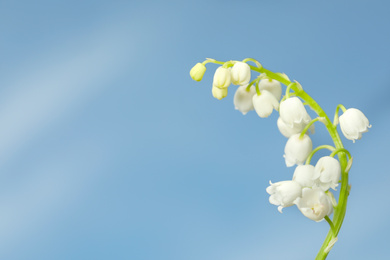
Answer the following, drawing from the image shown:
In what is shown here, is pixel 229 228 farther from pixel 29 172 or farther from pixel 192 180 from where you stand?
pixel 29 172

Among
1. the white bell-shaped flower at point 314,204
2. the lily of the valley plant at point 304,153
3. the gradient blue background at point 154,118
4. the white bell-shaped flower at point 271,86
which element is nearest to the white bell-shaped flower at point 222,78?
the lily of the valley plant at point 304,153

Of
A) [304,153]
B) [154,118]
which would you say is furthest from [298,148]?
[154,118]

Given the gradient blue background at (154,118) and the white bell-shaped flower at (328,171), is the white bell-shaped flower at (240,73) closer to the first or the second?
the white bell-shaped flower at (328,171)

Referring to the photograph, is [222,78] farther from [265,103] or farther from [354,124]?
[354,124]

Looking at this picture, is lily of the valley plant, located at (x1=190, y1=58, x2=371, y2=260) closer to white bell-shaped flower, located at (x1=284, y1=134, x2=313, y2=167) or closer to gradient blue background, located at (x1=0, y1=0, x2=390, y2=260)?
white bell-shaped flower, located at (x1=284, y1=134, x2=313, y2=167)

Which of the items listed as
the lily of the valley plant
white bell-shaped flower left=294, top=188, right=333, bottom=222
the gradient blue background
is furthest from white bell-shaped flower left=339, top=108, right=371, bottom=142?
the gradient blue background

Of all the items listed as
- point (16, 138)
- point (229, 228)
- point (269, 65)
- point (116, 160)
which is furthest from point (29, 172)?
point (269, 65)

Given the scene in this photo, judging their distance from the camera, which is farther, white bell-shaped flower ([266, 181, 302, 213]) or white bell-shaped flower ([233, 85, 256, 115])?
white bell-shaped flower ([233, 85, 256, 115])
